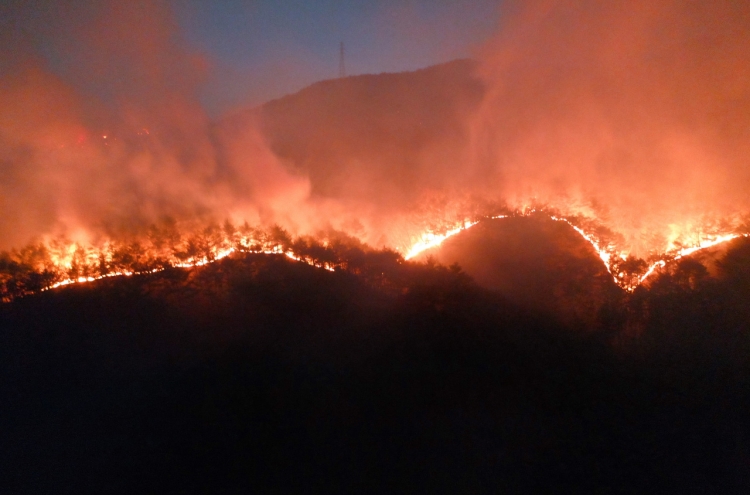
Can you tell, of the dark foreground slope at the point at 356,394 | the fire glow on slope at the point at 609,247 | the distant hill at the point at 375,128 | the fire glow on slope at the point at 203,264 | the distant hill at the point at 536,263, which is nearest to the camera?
the dark foreground slope at the point at 356,394

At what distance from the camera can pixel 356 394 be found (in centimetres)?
428

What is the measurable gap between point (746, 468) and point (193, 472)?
15.3ft

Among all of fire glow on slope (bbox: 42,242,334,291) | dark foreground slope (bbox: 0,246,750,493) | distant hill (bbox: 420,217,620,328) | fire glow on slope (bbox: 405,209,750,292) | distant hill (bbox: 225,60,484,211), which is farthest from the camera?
distant hill (bbox: 225,60,484,211)

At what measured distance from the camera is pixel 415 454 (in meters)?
3.84

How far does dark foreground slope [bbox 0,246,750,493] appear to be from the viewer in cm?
376

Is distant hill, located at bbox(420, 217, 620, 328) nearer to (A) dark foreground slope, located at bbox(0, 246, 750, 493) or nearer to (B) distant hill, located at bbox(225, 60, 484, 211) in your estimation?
(A) dark foreground slope, located at bbox(0, 246, 750, 493)

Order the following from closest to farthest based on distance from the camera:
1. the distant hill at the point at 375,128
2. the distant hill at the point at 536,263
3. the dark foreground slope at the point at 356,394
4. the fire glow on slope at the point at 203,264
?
the dark foreground slope at the point at 356,394
the distant hill at the point at 536,263
the fire glow on slope at the point at 203,264
the distant hill at the point at 375,128

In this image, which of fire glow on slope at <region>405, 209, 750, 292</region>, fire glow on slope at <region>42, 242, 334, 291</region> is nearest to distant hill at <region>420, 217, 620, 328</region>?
fire glow on slope at <region>405, 209, 750, 292</region>

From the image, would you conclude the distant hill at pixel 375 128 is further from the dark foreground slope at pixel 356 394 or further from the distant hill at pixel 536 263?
the dark foreground slope at pixel 356 394

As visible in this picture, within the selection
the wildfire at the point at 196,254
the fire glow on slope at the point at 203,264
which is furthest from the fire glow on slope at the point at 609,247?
the fire glow on slope at the point at 203,264

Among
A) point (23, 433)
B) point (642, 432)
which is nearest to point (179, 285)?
point (23, 433)

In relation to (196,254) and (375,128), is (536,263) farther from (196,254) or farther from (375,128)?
(375,128)

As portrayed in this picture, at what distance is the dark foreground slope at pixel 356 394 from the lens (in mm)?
3764

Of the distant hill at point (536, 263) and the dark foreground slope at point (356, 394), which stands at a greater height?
the distant hill at point (536, 263)
